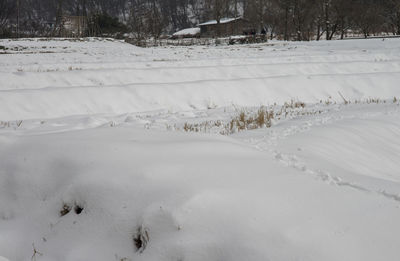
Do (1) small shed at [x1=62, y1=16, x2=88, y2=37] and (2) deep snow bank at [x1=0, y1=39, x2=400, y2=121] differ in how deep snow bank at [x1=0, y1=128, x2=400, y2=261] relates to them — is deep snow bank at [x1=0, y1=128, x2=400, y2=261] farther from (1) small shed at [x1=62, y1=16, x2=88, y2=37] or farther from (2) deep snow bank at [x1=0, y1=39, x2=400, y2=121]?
(1) small shed at [x1=62, y1=16, x2=88, y2=37]

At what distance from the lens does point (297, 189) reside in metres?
2.50

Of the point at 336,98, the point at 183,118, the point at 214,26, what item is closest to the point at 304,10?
the point at 214,26

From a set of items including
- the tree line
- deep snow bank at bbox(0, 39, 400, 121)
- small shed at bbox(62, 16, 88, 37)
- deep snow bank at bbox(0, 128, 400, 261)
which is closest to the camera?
deep snow bank at bbox(0, 128, 400, 261)

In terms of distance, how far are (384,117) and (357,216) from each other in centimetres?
493

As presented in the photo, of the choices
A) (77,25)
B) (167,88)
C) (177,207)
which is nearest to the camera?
(177,207)

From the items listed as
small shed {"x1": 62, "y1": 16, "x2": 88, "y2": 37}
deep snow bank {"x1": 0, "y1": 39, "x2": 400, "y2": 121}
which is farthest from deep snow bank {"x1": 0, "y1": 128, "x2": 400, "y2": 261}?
small shed {"x1": 62, "y1": 16, "x2": 88, "y2": 37}

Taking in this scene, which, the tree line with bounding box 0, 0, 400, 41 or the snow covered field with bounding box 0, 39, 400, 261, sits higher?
the tree line with bounding box 0, 0, 400, 41

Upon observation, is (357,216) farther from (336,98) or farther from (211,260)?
(336,98)

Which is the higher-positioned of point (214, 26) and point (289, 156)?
point (214, 26)

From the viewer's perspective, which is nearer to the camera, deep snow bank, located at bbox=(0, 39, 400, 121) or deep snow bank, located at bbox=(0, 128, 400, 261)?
deep snow bank, located at bbox=(0, 128, 400, 261)

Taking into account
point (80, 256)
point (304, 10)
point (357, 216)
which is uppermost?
point (304, 10)

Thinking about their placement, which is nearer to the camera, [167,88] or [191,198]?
[191,198]

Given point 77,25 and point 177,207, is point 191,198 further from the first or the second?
point 77,25

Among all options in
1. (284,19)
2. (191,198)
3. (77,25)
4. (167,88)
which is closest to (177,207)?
(191,198)
